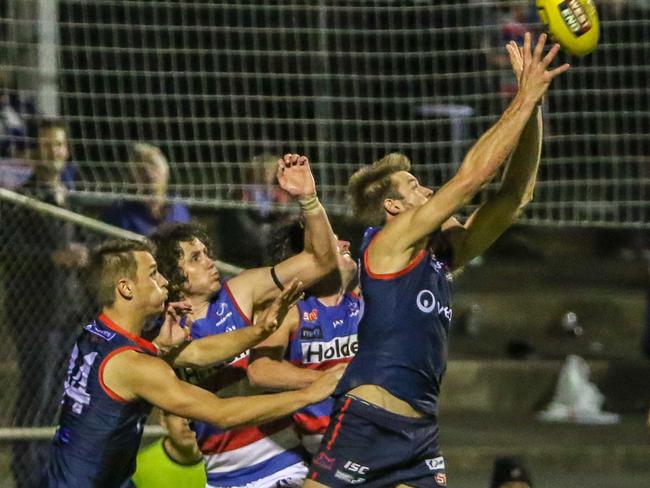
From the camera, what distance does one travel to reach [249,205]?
10203 millimetres

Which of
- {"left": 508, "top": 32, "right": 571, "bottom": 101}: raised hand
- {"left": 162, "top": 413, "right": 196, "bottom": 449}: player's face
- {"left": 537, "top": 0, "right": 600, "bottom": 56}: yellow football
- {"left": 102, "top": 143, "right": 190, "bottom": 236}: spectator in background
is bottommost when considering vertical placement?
{"left": 162, "top": 413, "right": 196, "bottom": 449}: player's face

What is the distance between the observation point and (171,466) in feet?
25.7

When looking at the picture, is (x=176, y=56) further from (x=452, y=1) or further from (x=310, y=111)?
(x=452, y=1)

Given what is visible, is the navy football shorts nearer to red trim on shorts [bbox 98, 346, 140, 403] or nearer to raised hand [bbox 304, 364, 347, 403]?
raised hand [bbox 304, 364, 347, 403]

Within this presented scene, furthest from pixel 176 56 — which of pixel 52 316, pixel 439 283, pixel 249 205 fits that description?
pixel 439 283

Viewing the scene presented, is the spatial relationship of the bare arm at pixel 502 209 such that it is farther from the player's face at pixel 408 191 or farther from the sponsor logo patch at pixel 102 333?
the sponsor logo patch at pixel 102 333

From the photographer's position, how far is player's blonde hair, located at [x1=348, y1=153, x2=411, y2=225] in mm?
6785

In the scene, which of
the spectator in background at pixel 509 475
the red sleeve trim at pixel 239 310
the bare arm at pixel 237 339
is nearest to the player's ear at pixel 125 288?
the bare arm at pixel 237 339

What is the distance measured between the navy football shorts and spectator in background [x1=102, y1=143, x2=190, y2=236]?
3.79 m

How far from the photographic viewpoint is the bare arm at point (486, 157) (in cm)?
617

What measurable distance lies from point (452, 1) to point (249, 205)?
9.09 ft

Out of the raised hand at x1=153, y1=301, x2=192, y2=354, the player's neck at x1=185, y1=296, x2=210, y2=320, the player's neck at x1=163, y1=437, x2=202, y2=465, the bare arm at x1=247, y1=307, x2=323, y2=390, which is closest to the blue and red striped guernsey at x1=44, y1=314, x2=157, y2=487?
the raised hand at x1=153, y1=301, x2=192, y2=354

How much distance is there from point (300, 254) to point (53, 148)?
286 centimetres

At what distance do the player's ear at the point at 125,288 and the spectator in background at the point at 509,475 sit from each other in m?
2.67
